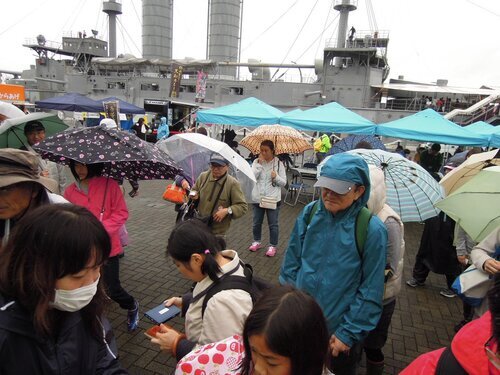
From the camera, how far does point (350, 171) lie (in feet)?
6.80

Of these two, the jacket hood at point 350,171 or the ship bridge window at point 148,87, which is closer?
the jacket hood at point 350,171

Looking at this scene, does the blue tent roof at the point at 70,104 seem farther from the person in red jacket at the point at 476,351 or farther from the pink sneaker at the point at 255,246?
the person in red jacket at the point at 476,351

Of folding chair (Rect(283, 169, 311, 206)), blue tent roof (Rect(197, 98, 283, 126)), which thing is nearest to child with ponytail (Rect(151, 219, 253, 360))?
blue tent roof (Rect(197, 98, 283, 126))

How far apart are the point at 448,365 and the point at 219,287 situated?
3.66 ft

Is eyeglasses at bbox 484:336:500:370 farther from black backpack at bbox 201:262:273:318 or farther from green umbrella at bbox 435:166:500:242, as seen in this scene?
green umbrella at bbox 435:166:500:242

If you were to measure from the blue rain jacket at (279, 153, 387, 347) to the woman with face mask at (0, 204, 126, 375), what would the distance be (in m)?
1.45

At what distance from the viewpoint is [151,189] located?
1073 cm

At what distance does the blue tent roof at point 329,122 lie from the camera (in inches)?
347

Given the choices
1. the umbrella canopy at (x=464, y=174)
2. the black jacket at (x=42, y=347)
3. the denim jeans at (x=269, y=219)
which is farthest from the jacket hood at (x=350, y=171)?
the denim jeans at (x=269, y=219)

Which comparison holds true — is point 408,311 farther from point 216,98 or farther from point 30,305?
point 216,98

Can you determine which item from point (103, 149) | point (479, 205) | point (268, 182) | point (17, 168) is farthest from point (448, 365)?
point (268, 182)

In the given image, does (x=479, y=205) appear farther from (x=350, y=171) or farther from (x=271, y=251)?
(x=271, y=251)

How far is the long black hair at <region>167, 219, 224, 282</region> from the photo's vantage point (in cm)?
194

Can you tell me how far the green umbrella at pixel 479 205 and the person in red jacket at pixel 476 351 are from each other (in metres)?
1.51
